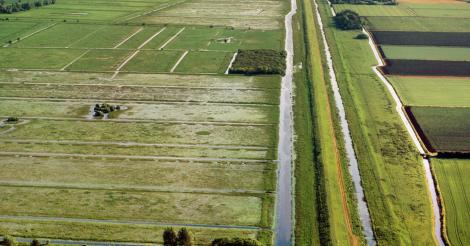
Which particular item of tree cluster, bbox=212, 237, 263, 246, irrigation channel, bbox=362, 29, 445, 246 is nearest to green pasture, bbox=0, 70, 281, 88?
irrigation channel, bbox=362, 29, 445, 246

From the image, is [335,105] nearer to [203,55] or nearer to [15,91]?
[203,55]

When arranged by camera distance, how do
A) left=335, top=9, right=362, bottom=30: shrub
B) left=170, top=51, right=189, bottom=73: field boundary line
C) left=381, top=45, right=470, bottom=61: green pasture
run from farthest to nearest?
left=335, top=9, right=362, bottom=30: shrub, left=381, top=45, right=470, bottom=61: green pasture, left=170, top=51, right=189, bottom=73: field boundary line

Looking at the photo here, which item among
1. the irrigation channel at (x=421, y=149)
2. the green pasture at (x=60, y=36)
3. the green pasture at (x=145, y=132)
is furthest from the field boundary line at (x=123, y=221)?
the green pasture at (x=60, y=36)

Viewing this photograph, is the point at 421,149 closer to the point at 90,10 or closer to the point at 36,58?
the point at 36,58

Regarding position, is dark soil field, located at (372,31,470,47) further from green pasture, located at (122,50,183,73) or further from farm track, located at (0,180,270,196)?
farm track, located at (0,180,270,196)

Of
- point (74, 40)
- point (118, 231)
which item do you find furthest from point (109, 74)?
point (118, 231)

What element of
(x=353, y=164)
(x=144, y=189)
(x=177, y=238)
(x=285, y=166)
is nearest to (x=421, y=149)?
(x=353, y=164)
